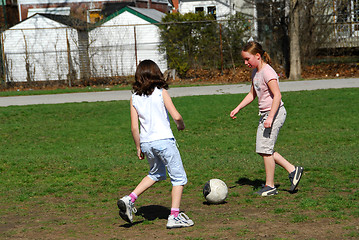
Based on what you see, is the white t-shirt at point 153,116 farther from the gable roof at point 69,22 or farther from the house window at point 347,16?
the gable roof at point 69,22

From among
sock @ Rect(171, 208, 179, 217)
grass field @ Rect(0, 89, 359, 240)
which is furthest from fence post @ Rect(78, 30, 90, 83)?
sock @ Rect(171, 208, 179, 217)

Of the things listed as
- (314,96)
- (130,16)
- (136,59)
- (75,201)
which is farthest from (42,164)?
(130,16)

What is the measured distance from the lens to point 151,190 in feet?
23.2

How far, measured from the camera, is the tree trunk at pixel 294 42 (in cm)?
2200

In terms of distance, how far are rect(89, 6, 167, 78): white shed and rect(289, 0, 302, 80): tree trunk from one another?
20.4ft

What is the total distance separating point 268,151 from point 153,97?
5.90 ft

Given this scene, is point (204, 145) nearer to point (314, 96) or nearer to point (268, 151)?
point (268, 151)

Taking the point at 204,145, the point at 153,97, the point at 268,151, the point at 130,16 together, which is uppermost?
the point at 130,16

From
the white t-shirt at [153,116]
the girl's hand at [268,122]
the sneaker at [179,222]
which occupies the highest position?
the white t-shirt at [153,116]

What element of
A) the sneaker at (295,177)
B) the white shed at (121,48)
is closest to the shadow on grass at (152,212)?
the sneaker at (295,177)

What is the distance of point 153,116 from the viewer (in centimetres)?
503

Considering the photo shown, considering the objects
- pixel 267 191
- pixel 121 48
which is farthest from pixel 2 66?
pixel 267 191

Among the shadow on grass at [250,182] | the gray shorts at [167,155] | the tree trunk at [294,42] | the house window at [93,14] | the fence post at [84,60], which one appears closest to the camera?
the gray shorts at [167,155]

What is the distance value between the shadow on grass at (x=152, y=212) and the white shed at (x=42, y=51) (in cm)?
1874
